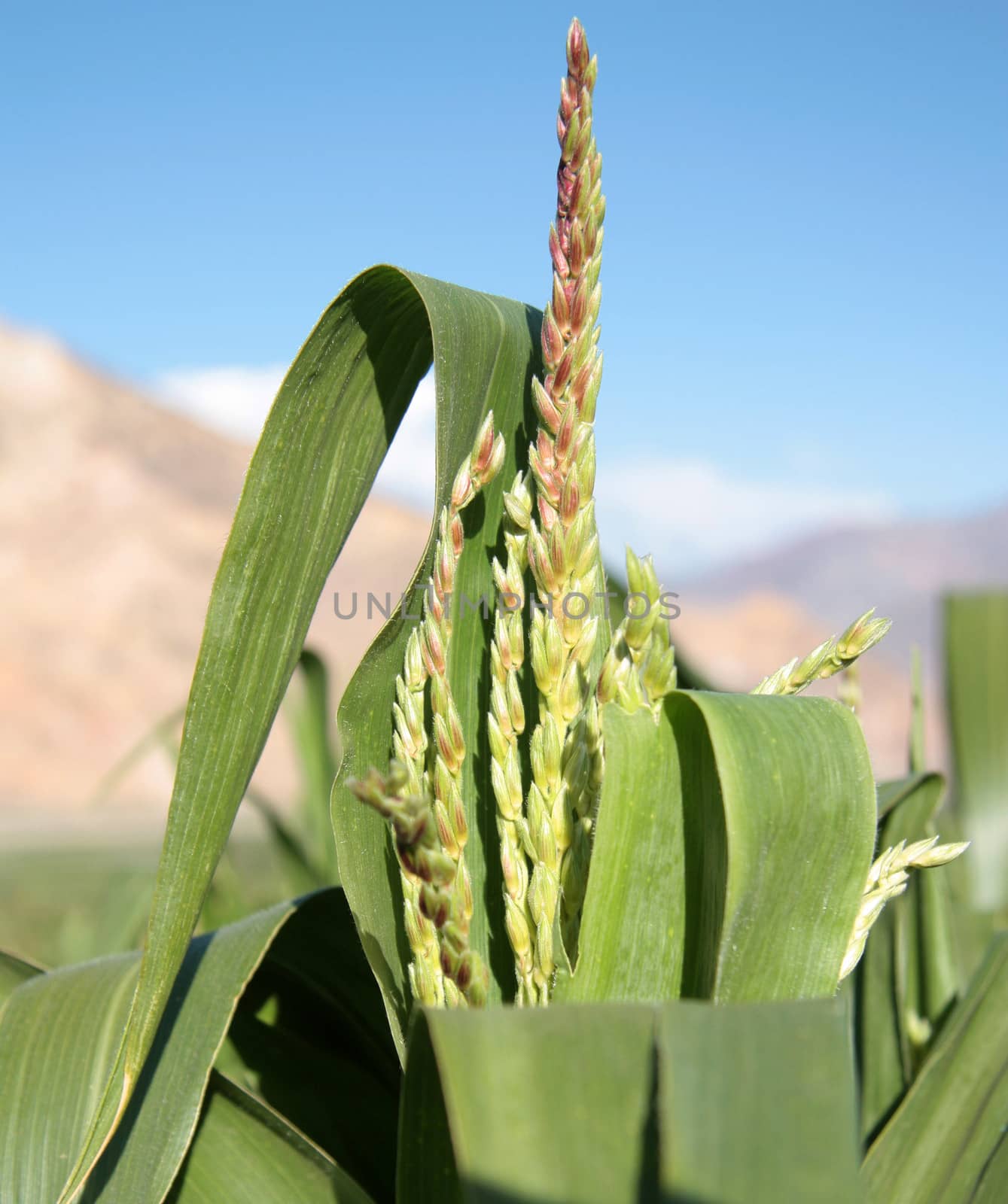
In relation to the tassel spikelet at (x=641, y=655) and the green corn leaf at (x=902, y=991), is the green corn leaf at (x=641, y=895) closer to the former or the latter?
the tassel spikelet at (x=641, y=655)

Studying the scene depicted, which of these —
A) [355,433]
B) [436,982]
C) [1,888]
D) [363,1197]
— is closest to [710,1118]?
[436,982]

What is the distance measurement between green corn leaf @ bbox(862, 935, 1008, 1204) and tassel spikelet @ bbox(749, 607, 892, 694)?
25 cm

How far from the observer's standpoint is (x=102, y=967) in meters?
0.63

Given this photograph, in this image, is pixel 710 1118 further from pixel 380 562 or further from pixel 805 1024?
pixel 380 562

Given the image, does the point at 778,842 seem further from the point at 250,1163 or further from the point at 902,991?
the point at 902,991

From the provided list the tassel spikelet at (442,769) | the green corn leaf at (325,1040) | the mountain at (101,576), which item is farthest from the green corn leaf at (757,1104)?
the mountain at (101,576)

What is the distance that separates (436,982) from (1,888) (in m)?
6.05

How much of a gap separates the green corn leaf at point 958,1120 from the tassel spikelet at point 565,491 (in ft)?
0.83

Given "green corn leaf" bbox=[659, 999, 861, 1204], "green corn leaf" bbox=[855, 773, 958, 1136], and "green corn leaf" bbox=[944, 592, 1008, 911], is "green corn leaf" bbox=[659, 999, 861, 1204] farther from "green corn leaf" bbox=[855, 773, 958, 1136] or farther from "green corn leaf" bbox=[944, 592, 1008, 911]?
"green corn leaf" bbox=[944, 592, 1008, 911]

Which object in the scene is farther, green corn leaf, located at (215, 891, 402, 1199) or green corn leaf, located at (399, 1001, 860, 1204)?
green corn leaf, located at (215, 891, 402, 1199)

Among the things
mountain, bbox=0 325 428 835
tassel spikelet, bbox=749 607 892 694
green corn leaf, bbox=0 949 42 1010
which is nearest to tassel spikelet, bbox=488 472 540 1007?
tassel spikelet, bbox=749 607 892 694

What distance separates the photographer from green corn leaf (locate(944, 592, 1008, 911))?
108cm

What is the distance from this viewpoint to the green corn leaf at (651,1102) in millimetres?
282

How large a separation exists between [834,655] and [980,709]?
72 centimetres
